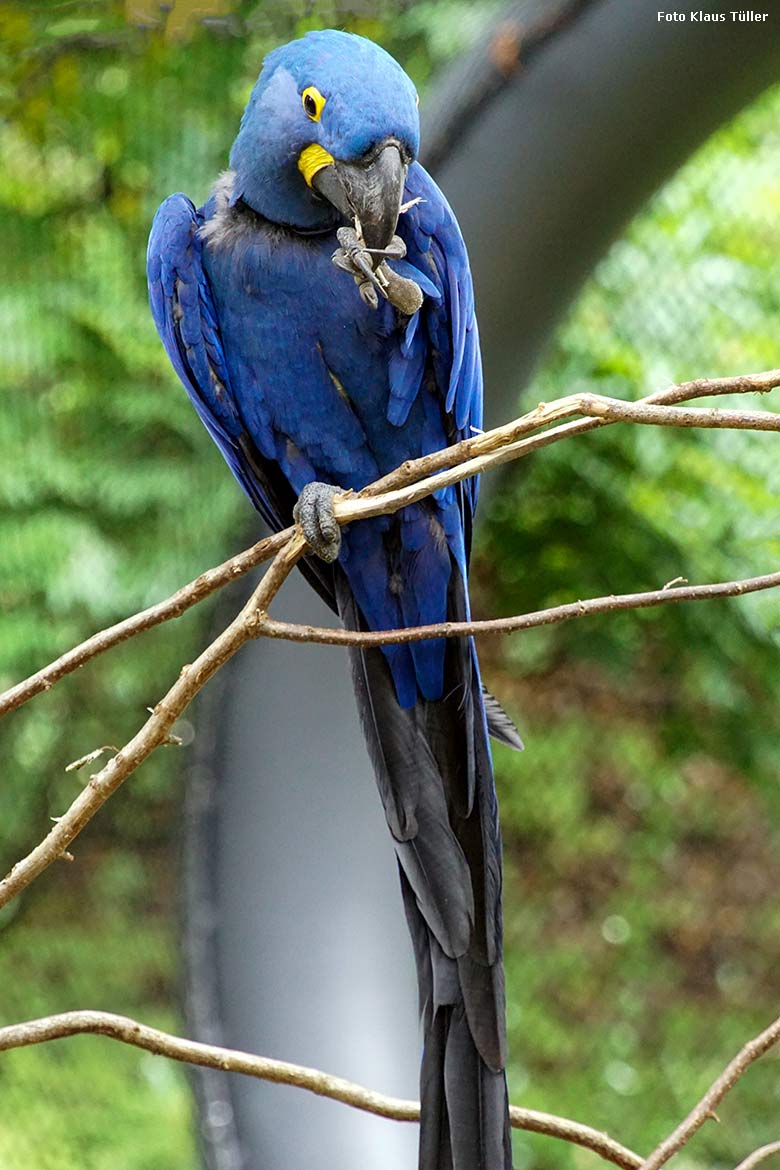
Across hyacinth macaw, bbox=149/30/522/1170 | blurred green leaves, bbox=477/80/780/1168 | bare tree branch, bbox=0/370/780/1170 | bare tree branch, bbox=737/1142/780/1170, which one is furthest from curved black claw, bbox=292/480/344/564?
blurred green leaves, bbox=477/80/780/1168

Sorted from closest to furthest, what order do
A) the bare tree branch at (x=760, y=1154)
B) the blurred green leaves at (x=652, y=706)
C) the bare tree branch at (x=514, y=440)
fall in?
the bare tree branch at (x=514, y=440) → the bare tree branch at (x=760, y=1154) → the blurred green leaves at (x=652, y=706)

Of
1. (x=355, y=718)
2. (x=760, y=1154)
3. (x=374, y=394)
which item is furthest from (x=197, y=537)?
(x=760, y=1154)

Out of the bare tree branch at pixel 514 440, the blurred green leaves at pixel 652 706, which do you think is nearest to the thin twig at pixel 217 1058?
the bare tree branch at pixel 514 440

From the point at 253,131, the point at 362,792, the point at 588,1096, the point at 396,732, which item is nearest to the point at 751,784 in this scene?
the point at 588,1096

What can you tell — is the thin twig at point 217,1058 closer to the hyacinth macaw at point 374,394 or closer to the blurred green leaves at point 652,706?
the hyacinth macaw at point 374,394

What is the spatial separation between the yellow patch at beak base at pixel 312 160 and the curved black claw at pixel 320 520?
0.77 feet

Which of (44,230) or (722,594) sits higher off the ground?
(44,230)

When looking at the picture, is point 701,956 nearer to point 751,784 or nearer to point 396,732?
point 751,784

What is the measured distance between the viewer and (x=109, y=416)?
1.66m

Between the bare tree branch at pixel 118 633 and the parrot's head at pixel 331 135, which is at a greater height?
the parrot's head at pixel 331 135

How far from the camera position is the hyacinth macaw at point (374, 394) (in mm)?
852

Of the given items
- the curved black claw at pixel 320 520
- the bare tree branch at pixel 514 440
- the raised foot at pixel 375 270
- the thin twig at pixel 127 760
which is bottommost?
the thin twig at pixel 127 760

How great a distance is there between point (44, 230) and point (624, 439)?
32.6 inches

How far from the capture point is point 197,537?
1615 mm
